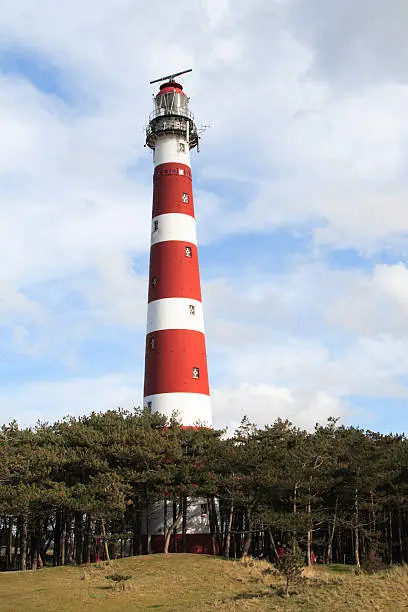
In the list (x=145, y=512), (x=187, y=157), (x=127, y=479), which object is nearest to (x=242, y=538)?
(x=145, y=512)

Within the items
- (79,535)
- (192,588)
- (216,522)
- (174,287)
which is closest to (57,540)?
(79,535)

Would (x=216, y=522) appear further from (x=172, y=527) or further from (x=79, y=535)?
(x=79, y=535)

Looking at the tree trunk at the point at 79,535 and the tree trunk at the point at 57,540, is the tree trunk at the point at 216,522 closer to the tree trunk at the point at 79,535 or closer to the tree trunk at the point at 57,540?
the tree trunk at the point at 79,535

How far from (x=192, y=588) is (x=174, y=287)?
21649 millimetres

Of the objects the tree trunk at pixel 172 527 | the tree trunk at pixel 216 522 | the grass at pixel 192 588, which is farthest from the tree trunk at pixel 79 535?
the tree trunk at pixel 216 522

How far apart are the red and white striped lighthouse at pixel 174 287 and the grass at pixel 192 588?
440 inches

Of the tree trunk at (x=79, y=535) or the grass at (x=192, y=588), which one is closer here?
the grass at (x=192, y=588)

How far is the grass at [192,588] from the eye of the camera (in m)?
27.0

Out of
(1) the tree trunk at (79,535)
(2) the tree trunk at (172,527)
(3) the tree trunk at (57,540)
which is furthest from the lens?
(3) the tree trunk at (57,540)

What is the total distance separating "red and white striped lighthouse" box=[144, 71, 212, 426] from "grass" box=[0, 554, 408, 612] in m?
11.2

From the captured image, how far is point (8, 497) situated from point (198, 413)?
14.2 metres

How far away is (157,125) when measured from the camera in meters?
51.5

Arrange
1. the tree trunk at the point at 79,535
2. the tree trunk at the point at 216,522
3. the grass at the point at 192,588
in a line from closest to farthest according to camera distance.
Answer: the grass at the point at 192,588
the tree trunk at the point at 79,535
the tree trunk at the point at 216,522

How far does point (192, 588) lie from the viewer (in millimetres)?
31000
